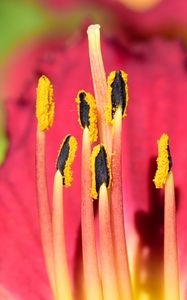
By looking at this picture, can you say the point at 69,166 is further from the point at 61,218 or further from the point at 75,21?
the point at 75,21

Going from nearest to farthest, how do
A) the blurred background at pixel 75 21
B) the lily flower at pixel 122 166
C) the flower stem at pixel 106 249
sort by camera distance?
the flower stem at pixel 106 249
the lily flower at pixel 122 166
the blurred background at pixel 75 21

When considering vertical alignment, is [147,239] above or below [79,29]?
below

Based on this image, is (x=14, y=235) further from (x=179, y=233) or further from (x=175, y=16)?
(x=175, y=16)

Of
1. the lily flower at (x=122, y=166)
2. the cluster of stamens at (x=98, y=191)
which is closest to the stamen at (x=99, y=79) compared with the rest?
the cluster of stamens at (x=98, y=191)

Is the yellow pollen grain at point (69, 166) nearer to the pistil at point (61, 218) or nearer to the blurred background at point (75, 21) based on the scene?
the pistil at point (61, 218)

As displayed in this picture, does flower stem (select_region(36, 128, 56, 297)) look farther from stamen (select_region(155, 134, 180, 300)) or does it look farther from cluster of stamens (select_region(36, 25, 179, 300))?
stamen (select_region(155, 134, 180, 300))

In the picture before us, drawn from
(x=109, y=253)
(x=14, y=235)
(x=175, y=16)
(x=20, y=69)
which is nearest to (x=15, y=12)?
(x=20, y=69)


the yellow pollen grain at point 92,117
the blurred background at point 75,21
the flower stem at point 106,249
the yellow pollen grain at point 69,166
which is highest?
the blurred background at point 75,21
